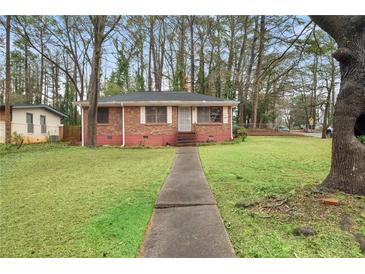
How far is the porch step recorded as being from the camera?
14.1 m

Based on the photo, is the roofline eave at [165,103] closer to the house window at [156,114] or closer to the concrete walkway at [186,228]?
the house window at [156,114]

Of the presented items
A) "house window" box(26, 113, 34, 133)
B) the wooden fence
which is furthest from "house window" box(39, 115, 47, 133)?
the wooden fence

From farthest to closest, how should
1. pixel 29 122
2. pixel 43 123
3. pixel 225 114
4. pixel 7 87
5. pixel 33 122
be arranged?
pixel 43 123 → pixel 33 122 → pixel 29 122 → pixel 225 114 → pixel 7 87

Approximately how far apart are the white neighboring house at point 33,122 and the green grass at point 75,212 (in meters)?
12.4

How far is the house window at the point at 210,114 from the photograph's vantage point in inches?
594

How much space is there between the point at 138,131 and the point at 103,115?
2.51 m

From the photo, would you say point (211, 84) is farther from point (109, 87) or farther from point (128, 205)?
point (128, 205)

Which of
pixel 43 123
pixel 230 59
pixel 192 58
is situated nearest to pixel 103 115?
pixel 43 123

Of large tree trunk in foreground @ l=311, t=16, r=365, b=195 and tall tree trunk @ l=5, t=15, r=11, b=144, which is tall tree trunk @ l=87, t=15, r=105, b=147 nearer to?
tall tree trunk @ l=5, t=15, r=11, b=144

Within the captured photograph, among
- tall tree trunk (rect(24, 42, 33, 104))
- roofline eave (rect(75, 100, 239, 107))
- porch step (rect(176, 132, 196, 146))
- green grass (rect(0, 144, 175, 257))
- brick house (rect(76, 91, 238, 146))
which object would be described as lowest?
green grass (rect(0, 144, 175, 257))

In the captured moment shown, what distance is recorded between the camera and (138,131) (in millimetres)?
14461

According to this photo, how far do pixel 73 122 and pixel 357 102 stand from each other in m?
31.0

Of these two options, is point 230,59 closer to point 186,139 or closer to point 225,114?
point 225,114
